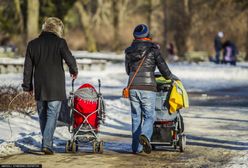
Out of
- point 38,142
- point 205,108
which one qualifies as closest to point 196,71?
point 205,108

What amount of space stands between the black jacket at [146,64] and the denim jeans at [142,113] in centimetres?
10

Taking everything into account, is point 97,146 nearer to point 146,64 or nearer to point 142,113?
point 142,113

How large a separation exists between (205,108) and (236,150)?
7.25 m

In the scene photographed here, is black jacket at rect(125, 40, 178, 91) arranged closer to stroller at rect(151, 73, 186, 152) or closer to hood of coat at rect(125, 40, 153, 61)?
hood of coat at rect(125, 40, 153, 61)

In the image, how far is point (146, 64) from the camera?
1002 centimetres

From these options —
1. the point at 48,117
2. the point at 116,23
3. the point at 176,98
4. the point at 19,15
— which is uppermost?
the point at 116,23

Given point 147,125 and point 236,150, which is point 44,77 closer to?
point 147,125

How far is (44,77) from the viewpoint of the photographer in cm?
980

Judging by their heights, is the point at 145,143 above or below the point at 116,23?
below

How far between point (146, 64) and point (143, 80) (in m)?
0.23

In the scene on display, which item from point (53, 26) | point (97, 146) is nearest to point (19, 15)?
point (53, 26)

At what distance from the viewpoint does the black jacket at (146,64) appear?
10.0m

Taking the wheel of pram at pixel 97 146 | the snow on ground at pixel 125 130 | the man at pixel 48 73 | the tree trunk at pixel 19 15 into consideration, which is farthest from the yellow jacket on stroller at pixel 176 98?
the tree trunk at pixel 19 15

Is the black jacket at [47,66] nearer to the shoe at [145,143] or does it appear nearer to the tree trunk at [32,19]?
the shoe at [145,143]
